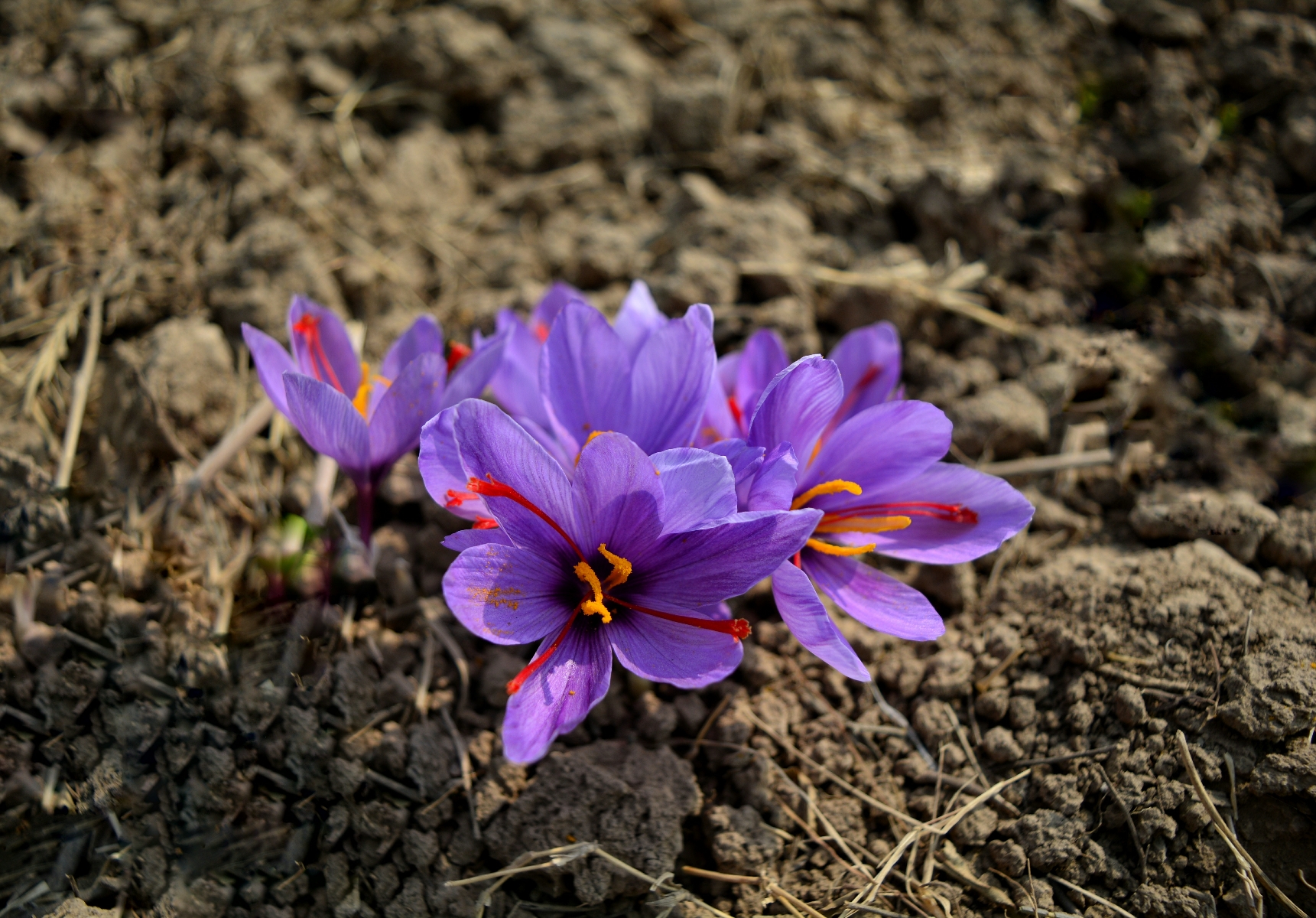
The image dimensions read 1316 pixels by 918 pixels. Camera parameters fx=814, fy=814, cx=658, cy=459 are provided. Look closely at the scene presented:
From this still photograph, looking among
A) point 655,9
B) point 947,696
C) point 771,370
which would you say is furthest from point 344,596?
point 655,9

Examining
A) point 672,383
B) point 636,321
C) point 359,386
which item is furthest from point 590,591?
point 359,386

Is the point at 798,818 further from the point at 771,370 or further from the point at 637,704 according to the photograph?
the point at 771,370

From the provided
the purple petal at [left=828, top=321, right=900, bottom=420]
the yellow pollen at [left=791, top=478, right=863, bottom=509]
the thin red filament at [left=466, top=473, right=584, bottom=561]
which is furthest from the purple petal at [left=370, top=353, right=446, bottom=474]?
the purple petal at [left=828, top=321, right=900, bottom=420]

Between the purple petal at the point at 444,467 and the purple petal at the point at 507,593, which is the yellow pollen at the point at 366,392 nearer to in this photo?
the purple petal at the point at 444,467

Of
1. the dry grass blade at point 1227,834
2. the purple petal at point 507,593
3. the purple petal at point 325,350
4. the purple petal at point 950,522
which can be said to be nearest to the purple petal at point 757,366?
the purple petal at point 950,522

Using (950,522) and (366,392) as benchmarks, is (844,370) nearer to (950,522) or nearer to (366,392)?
(950,522)
